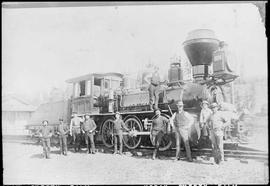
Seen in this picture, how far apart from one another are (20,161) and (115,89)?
2.13 m

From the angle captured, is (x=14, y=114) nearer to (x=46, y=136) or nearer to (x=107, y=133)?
(x=46, y=136)

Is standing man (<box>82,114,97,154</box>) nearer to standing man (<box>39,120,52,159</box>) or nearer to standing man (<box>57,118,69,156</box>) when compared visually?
standing man (<box>57,118,69,156</box>)

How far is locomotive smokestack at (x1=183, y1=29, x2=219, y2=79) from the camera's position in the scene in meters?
4.84

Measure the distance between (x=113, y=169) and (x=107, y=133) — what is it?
2.91 ft

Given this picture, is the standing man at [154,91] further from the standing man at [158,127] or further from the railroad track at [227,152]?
the railroad track at [227,152]

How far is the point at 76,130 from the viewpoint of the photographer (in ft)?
18.5

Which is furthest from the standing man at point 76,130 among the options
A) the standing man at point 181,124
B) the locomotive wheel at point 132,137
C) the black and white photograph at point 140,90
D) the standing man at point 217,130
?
the standing man at point 217,130

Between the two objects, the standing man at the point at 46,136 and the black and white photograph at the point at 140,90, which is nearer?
the black and white photograph at the point at 140,90

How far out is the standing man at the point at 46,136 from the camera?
5.41 meters

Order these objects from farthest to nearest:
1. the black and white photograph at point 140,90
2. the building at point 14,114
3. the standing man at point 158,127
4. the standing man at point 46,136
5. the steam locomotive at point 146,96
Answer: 1. the standing man at point 46,136
2. the building at point 14,114
3. the standing man at point 158,127
4. the steam locomotive at point 146,96
5. the black and white photograph at point 140,90

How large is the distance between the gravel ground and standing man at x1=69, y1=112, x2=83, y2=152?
17 cm

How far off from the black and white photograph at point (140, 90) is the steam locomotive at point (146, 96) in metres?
0.02

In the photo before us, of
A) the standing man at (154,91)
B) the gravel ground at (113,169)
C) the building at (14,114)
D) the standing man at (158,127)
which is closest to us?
the gravel ground at (113,169)

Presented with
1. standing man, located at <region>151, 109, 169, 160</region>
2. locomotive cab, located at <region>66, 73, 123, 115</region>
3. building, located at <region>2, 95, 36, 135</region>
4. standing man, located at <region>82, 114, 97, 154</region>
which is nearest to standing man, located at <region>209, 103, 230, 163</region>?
standing man, located at <region>151, 109, 169, 160</region>
